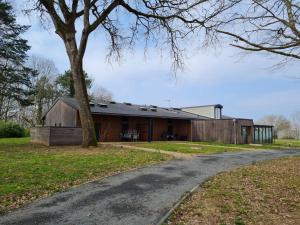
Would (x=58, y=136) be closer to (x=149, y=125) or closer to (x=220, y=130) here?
Answer: (x=149, y=125)

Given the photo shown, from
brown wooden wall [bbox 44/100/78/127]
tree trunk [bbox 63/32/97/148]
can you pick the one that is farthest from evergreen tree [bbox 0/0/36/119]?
tree trunk [bbox 63/32/97/148]

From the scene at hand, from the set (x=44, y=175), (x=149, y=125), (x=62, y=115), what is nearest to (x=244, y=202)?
(x=44, y=175)

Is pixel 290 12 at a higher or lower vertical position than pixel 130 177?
higher

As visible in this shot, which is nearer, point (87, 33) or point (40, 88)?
point (87, 33)

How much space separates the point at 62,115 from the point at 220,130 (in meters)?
16.2

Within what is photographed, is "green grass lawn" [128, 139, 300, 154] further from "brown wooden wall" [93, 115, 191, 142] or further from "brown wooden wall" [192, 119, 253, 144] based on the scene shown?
"brown wooden wall" [93, 115, 191, 142]

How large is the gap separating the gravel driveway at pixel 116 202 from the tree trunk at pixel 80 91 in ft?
32.4

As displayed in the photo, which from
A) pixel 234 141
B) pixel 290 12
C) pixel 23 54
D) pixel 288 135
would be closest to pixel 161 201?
pixel 290 12

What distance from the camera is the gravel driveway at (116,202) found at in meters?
6.40

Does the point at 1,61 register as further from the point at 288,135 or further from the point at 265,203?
the point at 288,135

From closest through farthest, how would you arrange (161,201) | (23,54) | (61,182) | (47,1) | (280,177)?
1. (161,201)
2. (61,182)
3. (280,177)
4. (47,1)
5. (23,54)

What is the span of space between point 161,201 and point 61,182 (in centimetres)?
322

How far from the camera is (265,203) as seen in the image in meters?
8.16

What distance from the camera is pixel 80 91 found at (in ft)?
68.5
